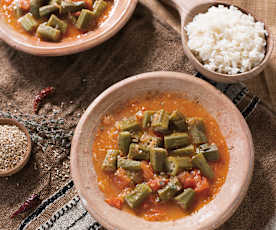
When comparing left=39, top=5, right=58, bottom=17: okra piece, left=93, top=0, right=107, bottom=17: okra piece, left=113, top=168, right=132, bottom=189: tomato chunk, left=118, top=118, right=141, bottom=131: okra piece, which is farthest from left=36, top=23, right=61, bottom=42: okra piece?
left=113, top=168, right=132, bottom=189: tomato chunk

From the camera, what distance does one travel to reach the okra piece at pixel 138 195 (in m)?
3.54

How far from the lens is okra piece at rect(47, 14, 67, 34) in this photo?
4.32 m

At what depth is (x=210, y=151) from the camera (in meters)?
3.68

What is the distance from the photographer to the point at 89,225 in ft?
12.6

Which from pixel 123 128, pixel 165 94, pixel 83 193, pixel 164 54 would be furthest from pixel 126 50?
pixel 83 193

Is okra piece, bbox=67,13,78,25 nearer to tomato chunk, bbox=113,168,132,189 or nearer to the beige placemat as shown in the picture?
the beige placemat

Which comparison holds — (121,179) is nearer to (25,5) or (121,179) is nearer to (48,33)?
(48,33)

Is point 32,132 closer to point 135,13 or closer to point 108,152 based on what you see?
point 108,152

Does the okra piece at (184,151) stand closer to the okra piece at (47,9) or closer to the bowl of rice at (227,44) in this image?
the bowl of rice at (227,44)

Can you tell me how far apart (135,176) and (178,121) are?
2.08ft

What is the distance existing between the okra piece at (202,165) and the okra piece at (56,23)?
1.96 metres

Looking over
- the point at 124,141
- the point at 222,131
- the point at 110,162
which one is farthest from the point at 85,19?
the point at 222,131

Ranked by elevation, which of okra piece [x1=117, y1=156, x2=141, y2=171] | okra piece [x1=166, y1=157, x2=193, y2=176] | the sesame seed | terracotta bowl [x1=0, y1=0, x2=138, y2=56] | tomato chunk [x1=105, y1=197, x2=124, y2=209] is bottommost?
tomato chunk [x1=105, y1=197, x2=124, y2=209]

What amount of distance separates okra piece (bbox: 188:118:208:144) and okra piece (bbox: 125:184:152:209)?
63 cm
